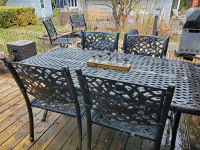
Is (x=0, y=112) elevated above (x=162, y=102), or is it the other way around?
(x=162, y=102)

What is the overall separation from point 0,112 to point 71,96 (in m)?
1.39

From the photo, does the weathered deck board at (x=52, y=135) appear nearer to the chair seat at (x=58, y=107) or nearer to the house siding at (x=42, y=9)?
the chair seat at (x=58, y=107)

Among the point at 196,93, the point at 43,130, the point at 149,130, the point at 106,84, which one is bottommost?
the point at 43,130

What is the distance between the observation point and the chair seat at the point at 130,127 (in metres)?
1.35

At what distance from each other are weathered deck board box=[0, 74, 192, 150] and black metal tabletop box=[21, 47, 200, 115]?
0.74 m

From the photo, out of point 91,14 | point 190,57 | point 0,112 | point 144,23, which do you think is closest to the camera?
point 0,112

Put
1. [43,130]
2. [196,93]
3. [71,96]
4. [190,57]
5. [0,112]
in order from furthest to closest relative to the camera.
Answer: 1. [190,57]
2. [0,112]
3. [43,130]
4. [71,96]
5. [196,93]

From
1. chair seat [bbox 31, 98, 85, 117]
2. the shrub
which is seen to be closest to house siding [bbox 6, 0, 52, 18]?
the shrub

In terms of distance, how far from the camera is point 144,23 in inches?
221

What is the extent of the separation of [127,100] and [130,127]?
37 cm

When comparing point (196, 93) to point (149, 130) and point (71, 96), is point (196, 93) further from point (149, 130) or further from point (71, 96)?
point (71, 96)

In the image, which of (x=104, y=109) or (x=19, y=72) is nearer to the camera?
(x=104, y=109)

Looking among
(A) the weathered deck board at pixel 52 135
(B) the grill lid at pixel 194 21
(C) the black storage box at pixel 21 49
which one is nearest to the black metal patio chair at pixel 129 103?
(A) the weathered deck board at pixel 52 135

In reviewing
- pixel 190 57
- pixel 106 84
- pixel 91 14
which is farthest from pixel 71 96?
pixel 91 14
